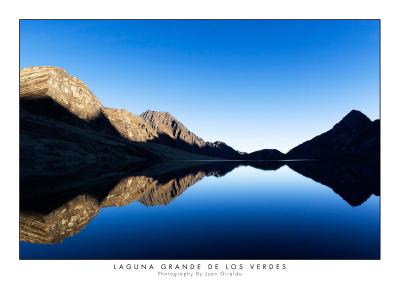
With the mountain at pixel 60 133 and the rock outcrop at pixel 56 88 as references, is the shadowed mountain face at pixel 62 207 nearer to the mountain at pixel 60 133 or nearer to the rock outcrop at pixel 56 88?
the mountain at pixel 60 133

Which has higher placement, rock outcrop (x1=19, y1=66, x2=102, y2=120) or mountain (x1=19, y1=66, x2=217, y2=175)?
rock outcrop (x1=19, y1=66, x2=102, y2=120)

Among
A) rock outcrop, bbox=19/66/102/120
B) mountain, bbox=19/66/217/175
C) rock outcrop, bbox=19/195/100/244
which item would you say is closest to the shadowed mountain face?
rock outcrop, bbox=19/195/100/244

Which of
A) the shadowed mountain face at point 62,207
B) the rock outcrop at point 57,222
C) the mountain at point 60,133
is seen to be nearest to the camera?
the rock outcrop at point 57,222

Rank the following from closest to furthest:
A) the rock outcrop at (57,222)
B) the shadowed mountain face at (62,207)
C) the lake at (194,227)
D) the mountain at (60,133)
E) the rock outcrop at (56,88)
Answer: the lake at (194,227), the rock outcrop at (57,222), the shadowed mountain face at (62,207), the mountain at (60,133), the rock outcrop at (56,88)

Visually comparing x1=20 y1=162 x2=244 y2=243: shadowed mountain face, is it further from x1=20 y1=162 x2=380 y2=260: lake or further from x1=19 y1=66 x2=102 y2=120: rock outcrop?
x1=19 y1=66 x2=102 y2=120: rock outcrop

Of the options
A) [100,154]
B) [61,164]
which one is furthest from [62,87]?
[61,164]

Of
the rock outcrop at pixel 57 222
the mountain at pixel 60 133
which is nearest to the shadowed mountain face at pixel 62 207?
the rock outcrop at pixel 57 222

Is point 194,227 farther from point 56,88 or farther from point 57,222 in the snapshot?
point 56,88

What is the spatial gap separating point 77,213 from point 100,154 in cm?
8406

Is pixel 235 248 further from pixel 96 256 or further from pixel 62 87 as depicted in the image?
pixel 62 87

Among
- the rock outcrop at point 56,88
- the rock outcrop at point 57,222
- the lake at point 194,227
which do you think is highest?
the rock outcrop at point 56,88

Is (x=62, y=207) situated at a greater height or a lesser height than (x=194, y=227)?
greater

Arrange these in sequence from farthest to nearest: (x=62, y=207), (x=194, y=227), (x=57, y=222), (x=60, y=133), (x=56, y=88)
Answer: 1. (x=56, y=88)
2. (x=60, y=133)
3. (x=62, y=207)
4. (x=57, y=222)
5. (x=194, y=227)

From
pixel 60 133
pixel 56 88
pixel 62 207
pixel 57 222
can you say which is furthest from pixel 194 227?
pixel 56 88
